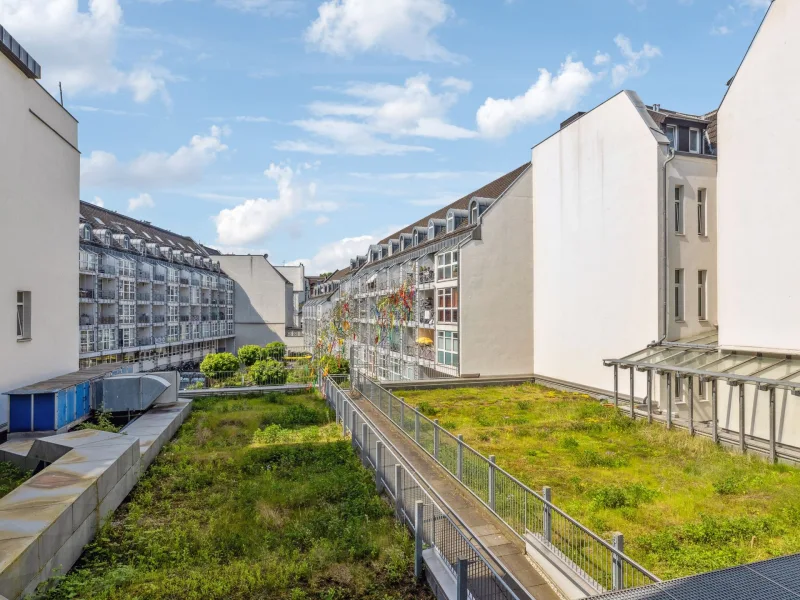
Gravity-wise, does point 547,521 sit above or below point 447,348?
below

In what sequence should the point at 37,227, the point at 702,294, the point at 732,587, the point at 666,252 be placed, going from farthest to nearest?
the point at 702,294
the point at 666,252
the point at 37,227
the point at 732,587

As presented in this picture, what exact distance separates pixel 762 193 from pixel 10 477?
67.9 ft

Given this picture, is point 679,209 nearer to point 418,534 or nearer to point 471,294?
point 471,294

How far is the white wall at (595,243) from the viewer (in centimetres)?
1925

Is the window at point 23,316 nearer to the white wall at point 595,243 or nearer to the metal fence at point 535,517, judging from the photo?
the metal fence at point 535,517

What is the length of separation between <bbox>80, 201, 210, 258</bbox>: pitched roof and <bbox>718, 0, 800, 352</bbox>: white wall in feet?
141

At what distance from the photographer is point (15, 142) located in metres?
14.5

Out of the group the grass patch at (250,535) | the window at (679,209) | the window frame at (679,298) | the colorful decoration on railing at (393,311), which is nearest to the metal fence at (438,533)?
the grass patch at (250,535)

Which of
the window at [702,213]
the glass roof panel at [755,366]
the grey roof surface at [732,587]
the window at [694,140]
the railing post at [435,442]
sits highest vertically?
the window at [694,140]

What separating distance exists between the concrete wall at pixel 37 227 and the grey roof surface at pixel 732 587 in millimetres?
15798

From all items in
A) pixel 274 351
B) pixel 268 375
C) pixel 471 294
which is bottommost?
pixel 274 351

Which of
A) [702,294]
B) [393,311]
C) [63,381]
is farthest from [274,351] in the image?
[702,294]

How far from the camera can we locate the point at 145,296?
47.7m

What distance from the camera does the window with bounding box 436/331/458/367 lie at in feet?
86.4
